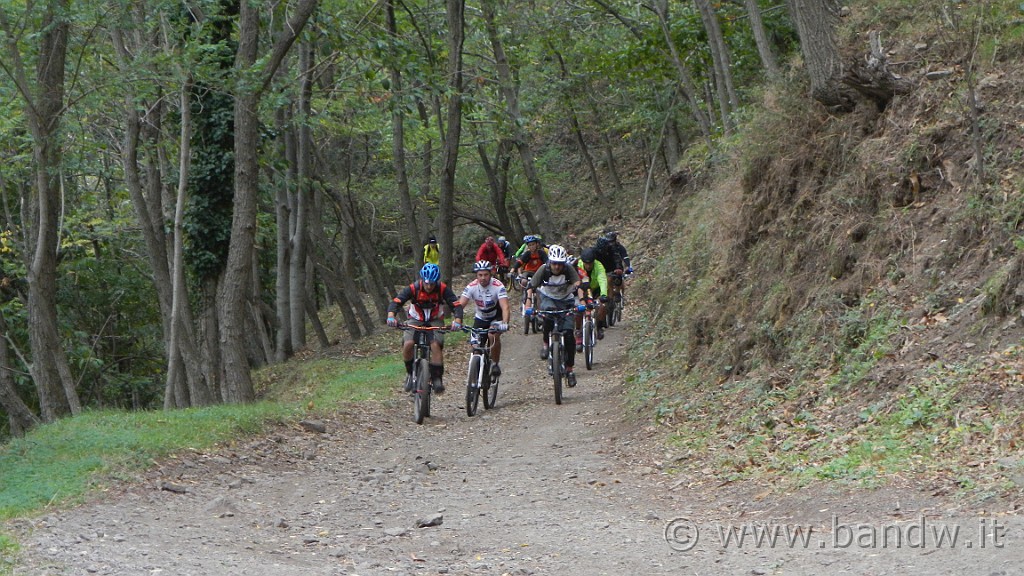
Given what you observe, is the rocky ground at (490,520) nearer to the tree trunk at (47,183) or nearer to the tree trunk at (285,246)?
the tree trunk at (47,183)

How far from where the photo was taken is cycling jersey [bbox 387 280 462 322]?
13211 mm

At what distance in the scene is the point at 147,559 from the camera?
6.59 m

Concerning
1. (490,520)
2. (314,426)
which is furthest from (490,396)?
(490,520)

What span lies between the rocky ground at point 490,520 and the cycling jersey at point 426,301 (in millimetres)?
1811

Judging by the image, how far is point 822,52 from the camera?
529 inches

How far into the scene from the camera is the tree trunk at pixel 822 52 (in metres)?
13.4

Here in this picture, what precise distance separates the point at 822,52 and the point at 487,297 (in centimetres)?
581

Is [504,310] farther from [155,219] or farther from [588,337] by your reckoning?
[155,219]

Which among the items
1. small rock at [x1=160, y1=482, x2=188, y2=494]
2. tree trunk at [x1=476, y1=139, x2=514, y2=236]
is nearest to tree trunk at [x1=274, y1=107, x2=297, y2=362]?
tree trunk at [x1=476, y1=139, x2=514, y2=236]

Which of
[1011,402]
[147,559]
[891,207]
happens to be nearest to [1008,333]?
[1011,402]

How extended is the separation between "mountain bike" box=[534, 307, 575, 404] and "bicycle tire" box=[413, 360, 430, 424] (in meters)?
2.00

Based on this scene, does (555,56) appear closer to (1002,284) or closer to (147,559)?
(1002,284)

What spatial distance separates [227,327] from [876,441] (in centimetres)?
953

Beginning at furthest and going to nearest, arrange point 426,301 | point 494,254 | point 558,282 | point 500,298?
1. point 494,254
2. point 558,282
3. point 500,298
4. point 426,301
